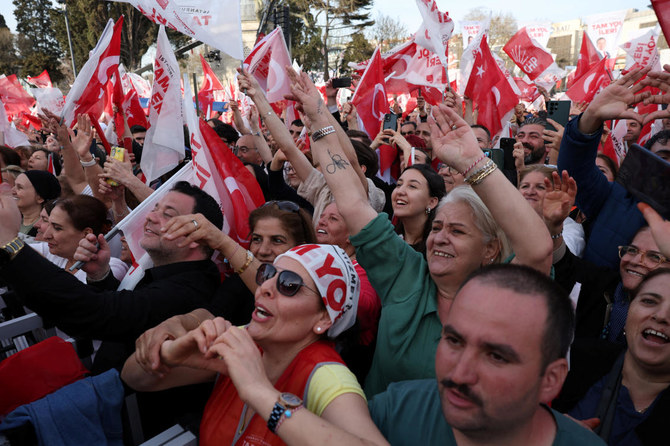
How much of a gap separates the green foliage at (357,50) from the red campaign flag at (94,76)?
32.0 m

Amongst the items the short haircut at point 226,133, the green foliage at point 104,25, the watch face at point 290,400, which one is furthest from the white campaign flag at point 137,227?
the green foliage at point 104,25

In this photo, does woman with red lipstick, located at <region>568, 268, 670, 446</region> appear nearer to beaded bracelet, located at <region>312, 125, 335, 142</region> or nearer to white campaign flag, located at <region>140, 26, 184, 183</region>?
beaded bracelet, located at <region>312, 125, 335, 142</region>

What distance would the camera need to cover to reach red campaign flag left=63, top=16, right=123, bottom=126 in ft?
16.3

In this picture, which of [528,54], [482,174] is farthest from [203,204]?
[528,54]

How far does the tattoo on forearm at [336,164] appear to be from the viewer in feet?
7.49

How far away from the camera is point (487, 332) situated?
1.25 m

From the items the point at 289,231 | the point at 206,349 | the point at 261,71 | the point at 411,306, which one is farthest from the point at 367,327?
the point at 261,71

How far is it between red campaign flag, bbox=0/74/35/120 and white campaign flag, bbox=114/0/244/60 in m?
11.0

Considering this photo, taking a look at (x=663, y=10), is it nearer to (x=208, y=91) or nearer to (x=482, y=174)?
(x=482, y=174)

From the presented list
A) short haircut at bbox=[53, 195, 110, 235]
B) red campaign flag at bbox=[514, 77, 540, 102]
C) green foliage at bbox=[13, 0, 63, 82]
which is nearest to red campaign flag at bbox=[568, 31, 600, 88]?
red campaign flag at bbox=[514, 77, 540, 102]

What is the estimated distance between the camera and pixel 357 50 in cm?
3619

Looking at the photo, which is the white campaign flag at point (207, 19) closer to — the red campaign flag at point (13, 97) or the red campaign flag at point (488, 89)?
the red campaign flag at point (488, 89)

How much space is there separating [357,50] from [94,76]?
33.3 metres

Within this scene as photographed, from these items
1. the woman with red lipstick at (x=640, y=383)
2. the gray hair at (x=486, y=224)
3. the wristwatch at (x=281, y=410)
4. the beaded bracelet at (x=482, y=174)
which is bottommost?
the woman with red lipstick at (x=640, y=383)
